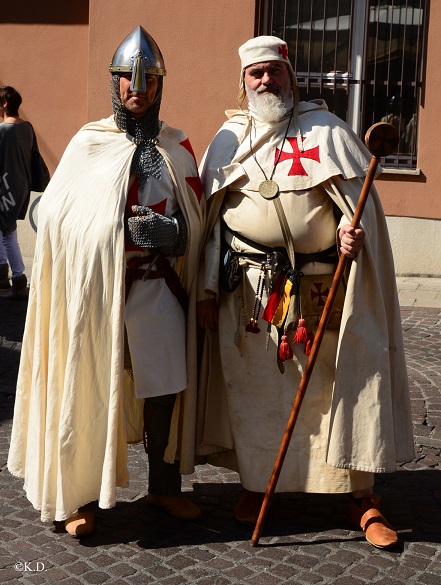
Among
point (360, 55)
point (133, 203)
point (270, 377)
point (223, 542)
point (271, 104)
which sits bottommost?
point (223, 542)

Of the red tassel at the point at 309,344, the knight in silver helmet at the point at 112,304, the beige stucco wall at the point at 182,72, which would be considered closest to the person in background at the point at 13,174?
the beige stucco wall at the point at 182,72

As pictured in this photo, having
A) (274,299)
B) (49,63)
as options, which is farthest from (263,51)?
(49,63)

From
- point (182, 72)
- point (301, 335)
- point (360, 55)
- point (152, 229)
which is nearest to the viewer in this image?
point (152, 229)

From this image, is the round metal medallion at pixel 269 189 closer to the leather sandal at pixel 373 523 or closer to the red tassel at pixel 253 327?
the red tassel at pixel 253 327

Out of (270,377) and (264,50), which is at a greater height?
(264,50)

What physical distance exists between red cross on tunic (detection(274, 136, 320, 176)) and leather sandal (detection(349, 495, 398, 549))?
1433mm

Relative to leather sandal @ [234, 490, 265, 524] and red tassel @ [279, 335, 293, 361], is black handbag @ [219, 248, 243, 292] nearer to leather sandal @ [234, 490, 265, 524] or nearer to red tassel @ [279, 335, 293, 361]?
red tassel @ [279, 335, 293, 361]

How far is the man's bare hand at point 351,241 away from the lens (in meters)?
4.21

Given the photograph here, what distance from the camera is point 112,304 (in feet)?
14.3

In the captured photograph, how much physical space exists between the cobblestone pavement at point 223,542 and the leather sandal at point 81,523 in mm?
34

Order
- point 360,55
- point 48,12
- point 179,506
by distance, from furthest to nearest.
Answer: point 48,12
point 360,55
point 179,506

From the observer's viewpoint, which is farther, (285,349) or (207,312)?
(207,312)

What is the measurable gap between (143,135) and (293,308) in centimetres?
98

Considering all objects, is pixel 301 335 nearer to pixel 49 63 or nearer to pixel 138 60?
pixel 138 60
